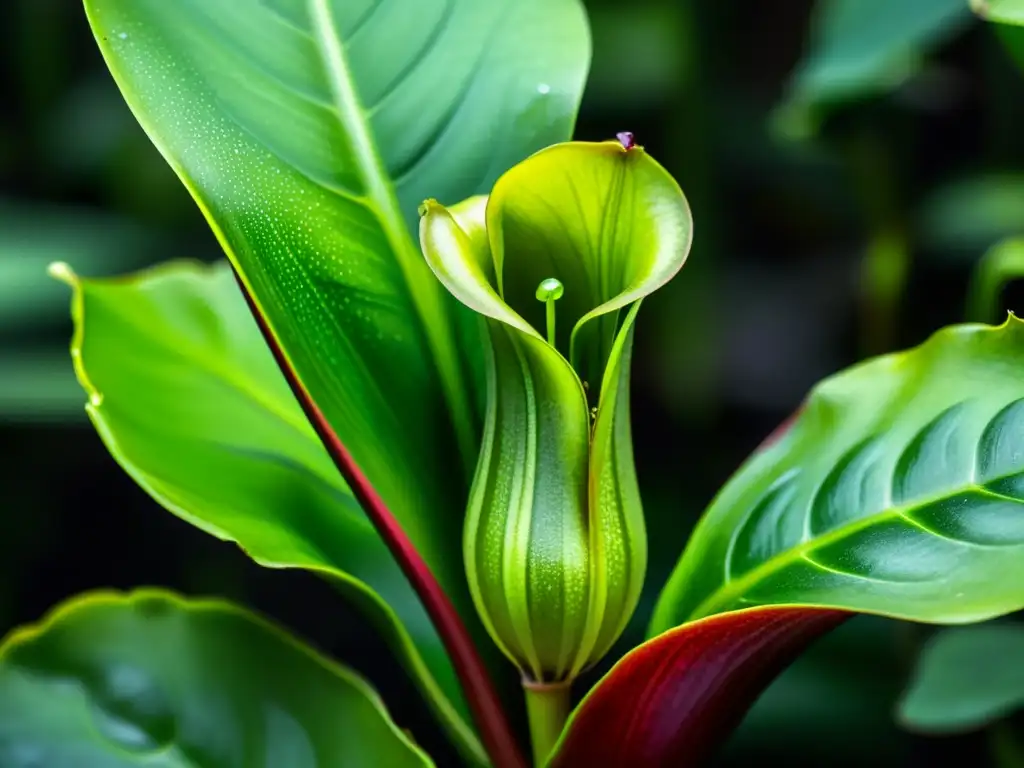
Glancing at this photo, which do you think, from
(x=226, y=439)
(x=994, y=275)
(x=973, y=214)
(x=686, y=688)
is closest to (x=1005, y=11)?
(x=994, y=275)

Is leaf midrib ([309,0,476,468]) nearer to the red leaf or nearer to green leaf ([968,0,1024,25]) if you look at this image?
the red leaf

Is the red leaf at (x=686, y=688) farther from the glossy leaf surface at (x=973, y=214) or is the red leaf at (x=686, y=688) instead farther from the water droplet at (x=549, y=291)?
the glossy leaf surface at (x=973, y=214)

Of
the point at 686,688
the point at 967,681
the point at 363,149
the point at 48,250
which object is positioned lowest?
the point at 967,681

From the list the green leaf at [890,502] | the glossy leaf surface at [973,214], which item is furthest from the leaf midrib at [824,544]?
the glossy leaf surface at [973,214]

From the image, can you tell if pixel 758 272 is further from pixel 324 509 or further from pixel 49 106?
pixel 324 509

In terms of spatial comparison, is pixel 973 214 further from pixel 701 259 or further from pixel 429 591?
pixel 429 591

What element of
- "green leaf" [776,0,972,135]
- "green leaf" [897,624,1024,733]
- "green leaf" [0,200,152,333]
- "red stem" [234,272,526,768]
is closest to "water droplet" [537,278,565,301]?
"red stem" [234,272,526,768]

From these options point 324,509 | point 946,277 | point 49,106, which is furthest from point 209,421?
point 49,106
